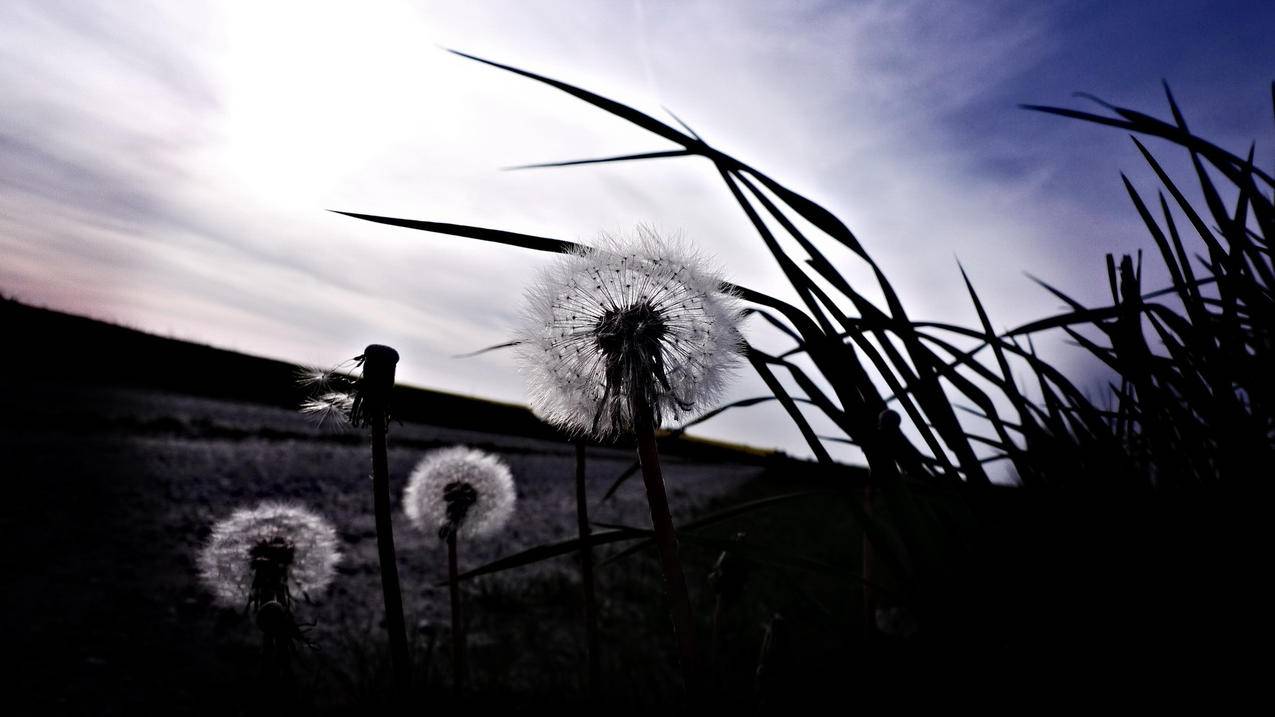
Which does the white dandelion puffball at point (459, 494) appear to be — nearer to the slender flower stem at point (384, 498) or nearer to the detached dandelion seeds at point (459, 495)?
the detached dandelion seeds at point (459, 495)

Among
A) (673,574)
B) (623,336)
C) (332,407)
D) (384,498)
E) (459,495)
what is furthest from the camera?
(459,495)

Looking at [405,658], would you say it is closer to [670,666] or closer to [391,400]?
[391,400]

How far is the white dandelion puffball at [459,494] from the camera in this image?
2.89m

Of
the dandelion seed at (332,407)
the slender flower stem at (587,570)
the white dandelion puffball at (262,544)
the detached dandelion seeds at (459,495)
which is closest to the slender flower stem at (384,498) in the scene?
the dandelion seed at (332,407)

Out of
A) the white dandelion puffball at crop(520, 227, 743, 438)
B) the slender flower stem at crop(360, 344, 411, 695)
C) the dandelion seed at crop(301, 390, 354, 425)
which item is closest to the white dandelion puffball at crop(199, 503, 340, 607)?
the dandelion seed at crop(301, 390, 354, 425)

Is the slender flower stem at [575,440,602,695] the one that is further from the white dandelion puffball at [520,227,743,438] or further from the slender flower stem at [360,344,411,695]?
the slender flower stem at [360,344,411,695]

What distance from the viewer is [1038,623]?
1.05 m

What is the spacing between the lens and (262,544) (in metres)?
2.13

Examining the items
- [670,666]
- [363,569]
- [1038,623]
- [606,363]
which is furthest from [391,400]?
[363,569]

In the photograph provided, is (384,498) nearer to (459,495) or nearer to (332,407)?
(332,407)

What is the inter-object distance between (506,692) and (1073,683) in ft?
7.56

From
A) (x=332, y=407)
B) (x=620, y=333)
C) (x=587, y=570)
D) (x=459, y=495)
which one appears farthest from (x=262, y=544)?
(x=620, y=333)

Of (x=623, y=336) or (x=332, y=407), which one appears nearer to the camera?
(x=623, y=336)

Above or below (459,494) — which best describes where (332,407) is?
above
